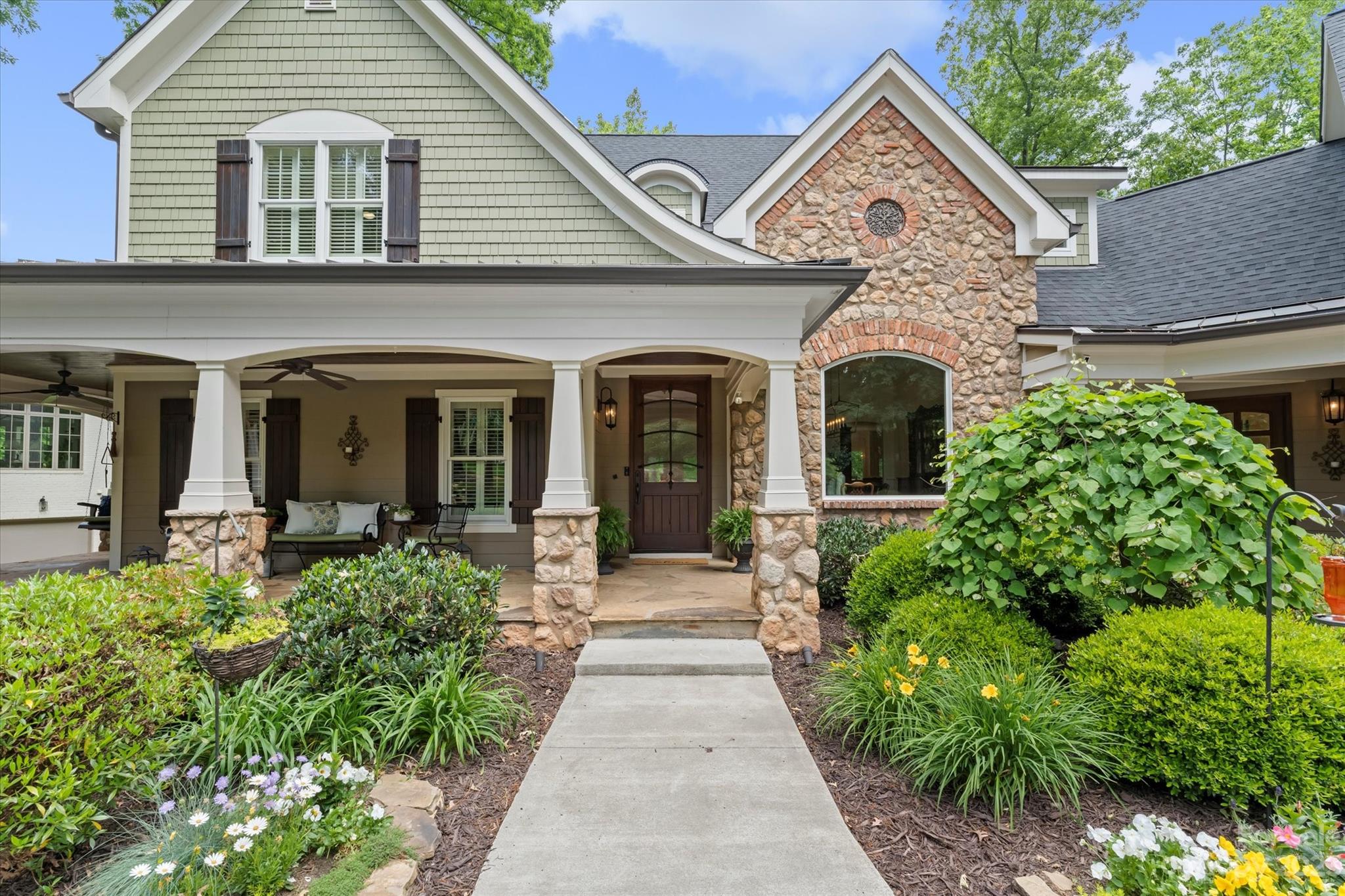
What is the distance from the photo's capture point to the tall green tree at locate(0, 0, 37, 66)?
32.4ft

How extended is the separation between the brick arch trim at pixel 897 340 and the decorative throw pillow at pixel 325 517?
6454 millimetres

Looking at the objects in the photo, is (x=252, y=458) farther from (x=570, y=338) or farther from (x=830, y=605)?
(x=830, y=605)

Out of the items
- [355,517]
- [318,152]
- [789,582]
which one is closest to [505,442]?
[355,517]

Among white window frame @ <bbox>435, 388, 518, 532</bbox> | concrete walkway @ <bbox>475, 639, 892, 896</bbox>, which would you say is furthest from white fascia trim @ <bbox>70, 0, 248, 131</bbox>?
concrete walkway @ <bbox>475, 639, 892, 896</bbox>

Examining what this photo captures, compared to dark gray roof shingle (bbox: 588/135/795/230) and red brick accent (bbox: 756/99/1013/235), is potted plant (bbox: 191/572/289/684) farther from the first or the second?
dark gray roof shingle (bbox: 588/135/795/230)

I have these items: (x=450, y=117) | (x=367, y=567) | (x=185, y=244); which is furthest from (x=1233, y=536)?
(x=185, y=244)

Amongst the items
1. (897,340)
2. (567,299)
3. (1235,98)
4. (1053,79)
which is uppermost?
(1053,79)

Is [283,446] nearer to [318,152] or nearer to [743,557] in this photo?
[318,152]

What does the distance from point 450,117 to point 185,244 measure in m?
3.09

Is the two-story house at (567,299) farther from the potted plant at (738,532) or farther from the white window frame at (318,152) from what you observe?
the potted plant at (738,532)

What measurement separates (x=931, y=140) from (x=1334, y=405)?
5949 mm

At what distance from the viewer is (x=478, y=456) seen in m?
8.13

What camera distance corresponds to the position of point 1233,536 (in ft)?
10.8

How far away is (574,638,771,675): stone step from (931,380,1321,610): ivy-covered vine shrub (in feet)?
5.51
